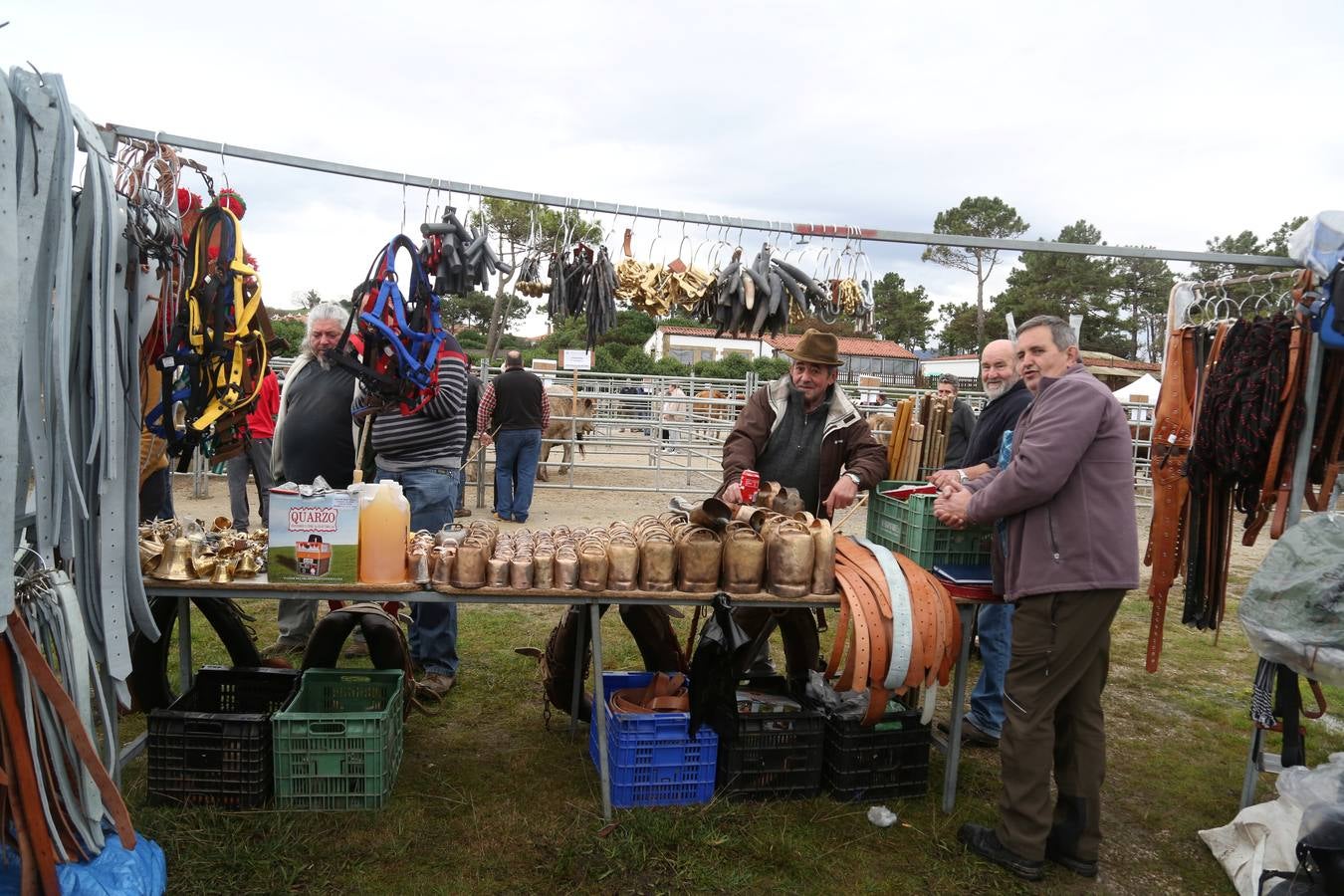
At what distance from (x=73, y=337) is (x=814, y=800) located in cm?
320

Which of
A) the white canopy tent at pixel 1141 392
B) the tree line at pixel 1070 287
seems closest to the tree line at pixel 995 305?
the tree line at pixel 1070 287

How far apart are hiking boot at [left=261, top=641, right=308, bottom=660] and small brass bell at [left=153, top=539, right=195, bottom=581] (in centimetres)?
197

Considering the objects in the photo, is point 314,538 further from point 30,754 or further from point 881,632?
point 881,632

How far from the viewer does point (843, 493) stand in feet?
13.1

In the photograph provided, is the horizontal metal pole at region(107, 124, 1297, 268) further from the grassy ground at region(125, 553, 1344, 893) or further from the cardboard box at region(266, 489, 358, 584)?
the grassy ground at region(125, 553, 1344, 893)

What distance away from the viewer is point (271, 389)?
7215mm

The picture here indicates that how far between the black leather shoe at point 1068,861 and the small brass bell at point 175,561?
3.40 metres

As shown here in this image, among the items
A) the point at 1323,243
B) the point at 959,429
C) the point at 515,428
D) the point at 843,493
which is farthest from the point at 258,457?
the point at 1323,243

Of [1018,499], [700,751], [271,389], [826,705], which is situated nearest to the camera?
[1018,499]

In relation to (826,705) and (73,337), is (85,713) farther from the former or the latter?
(826,705)

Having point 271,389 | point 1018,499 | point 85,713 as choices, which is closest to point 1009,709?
point 1018,499

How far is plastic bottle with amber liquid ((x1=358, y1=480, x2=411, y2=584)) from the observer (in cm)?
328

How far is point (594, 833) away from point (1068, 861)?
1.80m

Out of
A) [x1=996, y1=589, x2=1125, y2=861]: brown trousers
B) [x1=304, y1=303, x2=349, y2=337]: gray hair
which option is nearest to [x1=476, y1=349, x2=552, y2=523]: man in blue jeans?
[x1=304, y1=303, x2=349, y2=337]: gray hair
